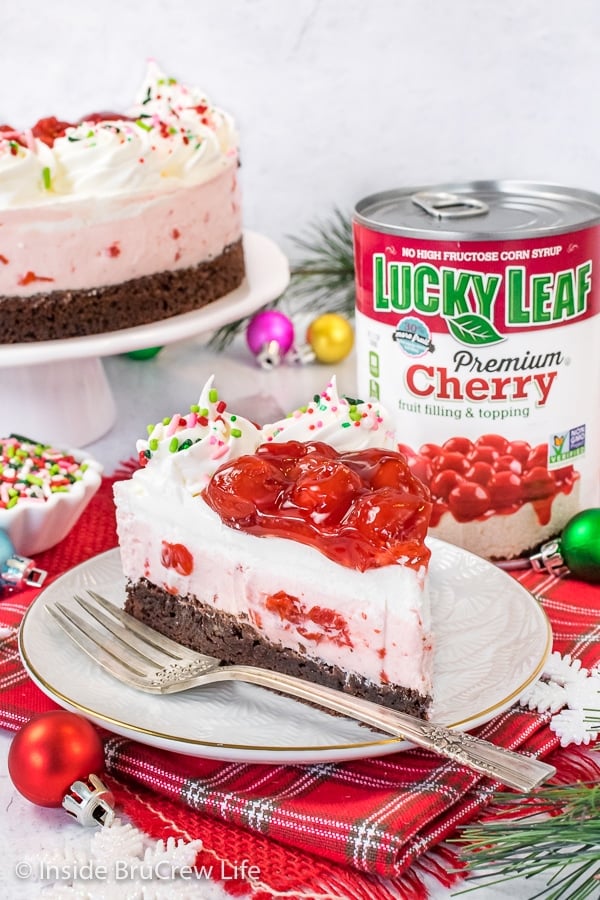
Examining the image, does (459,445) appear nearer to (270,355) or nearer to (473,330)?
(473,330)

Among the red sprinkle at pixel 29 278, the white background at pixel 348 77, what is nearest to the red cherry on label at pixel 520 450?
the red sprinkle at pixel 29 278

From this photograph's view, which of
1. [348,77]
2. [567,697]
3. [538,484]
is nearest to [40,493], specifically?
[538,484]

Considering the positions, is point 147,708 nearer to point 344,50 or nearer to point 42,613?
point 42,613

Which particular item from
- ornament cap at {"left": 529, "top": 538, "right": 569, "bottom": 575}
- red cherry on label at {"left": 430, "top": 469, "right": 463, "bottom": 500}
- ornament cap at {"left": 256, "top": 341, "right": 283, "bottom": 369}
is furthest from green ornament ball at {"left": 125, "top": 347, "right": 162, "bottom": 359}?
ornament cap at {"left": 529, "top": 538, "right": 569, "bottom": 575}

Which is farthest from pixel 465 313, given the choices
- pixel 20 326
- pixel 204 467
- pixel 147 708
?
pixel 20 326

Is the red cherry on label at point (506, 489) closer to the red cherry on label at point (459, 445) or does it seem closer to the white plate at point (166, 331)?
the red cherry on label at point (459, 445)

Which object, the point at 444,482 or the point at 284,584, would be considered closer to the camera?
the point at 284,584

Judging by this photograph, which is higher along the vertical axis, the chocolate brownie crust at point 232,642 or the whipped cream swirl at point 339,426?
the whipped cream swirl at point 339,426
